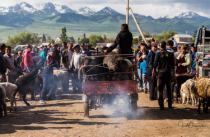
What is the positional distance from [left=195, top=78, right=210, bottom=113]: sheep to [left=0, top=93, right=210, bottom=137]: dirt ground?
1.30 feet

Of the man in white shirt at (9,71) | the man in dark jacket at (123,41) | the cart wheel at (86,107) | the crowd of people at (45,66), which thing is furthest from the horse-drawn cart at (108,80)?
the man in white shirt at (9,71)

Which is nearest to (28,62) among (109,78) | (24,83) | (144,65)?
(24,83)

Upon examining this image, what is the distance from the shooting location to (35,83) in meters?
19.0

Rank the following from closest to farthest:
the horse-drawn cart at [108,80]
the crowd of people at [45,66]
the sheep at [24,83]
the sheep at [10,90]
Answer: the horse-drawn cart at [108,80]
the sheep at [10,90]
the sheep at [24,83]
the crowd of people at [45,66]

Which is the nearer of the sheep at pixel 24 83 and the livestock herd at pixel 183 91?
the livestock herd at pixel 183 91

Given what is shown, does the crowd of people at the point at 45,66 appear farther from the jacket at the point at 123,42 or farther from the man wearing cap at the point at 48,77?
the jacket at the point at 123,42

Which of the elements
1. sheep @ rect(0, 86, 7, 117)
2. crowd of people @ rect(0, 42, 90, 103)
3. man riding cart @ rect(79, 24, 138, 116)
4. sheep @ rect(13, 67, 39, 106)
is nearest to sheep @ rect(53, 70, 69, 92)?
crowd of people @ rect(0, 42, 90, 103)

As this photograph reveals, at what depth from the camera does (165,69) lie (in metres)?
15.7

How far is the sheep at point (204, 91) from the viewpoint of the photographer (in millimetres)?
15297

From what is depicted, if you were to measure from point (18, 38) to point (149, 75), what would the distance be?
133756 mm

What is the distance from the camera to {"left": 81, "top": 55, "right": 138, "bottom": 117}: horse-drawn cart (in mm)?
14711

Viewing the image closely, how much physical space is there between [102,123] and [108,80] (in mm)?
1617

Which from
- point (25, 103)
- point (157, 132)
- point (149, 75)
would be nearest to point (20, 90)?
point (25, 103)

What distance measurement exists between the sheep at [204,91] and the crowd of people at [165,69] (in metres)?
0.89
